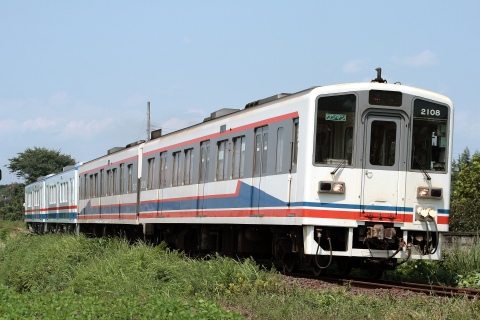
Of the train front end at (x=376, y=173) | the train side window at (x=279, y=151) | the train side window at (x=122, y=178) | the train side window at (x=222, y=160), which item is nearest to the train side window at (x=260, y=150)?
the train side window at (x=279, y=151)

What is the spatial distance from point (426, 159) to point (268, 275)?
3.30m

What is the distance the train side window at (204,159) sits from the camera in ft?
56.7

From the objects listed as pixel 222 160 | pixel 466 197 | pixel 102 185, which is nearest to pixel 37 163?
pixel 466 197

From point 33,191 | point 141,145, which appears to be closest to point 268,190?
point 141,145

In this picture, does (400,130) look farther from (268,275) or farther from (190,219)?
(190,219)

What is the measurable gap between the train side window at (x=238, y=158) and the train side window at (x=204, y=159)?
154cm

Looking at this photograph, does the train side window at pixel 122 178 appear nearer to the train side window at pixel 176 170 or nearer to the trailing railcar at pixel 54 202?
the train side window at pixel 176 170

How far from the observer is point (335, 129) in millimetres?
12836

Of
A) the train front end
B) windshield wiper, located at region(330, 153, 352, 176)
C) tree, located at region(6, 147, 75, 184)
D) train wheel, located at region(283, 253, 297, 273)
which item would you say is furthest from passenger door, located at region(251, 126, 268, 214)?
tree, located at region(6, 147, 75, 184)

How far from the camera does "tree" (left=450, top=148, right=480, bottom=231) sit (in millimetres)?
31000

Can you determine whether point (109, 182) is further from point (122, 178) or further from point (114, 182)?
point (122, 178)

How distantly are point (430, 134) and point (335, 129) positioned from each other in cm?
161

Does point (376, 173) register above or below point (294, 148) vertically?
below

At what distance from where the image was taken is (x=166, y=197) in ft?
65.9
